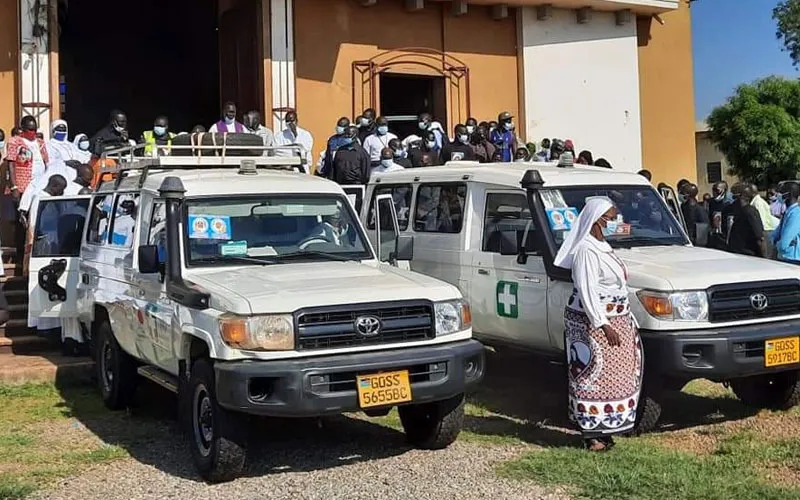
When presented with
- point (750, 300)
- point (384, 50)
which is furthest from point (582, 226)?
point (384, 50)

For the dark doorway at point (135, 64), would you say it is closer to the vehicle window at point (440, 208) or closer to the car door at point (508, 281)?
the vehicle window at point (440, 208)

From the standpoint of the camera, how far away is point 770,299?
6785 mm

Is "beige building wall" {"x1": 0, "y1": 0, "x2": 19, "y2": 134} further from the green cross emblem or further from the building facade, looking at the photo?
the green cross emblem

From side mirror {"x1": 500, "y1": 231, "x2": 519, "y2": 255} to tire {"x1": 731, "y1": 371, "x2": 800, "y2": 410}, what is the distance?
6.82 ft

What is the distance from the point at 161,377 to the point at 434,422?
2.04 metres

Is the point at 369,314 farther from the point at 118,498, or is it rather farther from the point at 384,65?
the point at 384,65

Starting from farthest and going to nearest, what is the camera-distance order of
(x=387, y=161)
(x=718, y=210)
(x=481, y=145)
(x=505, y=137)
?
(x=505, y=137) < (x=718, y=210) < (x=481, y=145) < (x=387, y=161)

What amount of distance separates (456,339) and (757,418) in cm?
278

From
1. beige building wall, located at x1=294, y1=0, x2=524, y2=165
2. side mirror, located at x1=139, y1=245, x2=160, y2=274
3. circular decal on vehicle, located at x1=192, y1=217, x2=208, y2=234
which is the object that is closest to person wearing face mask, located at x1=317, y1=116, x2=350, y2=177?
beige building wall, located at x1=294, y1=0, x2=524, y2=165

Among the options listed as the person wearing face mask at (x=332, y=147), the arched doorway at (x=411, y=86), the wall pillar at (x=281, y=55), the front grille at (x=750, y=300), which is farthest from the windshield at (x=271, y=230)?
the arched doorway at (x=411, y=86)

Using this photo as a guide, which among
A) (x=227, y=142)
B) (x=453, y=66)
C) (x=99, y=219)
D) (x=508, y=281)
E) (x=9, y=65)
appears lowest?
(x=508, y=281)

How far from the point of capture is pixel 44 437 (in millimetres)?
7230

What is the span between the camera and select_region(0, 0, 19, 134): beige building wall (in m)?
13.6

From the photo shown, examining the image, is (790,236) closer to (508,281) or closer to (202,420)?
(508,281)
